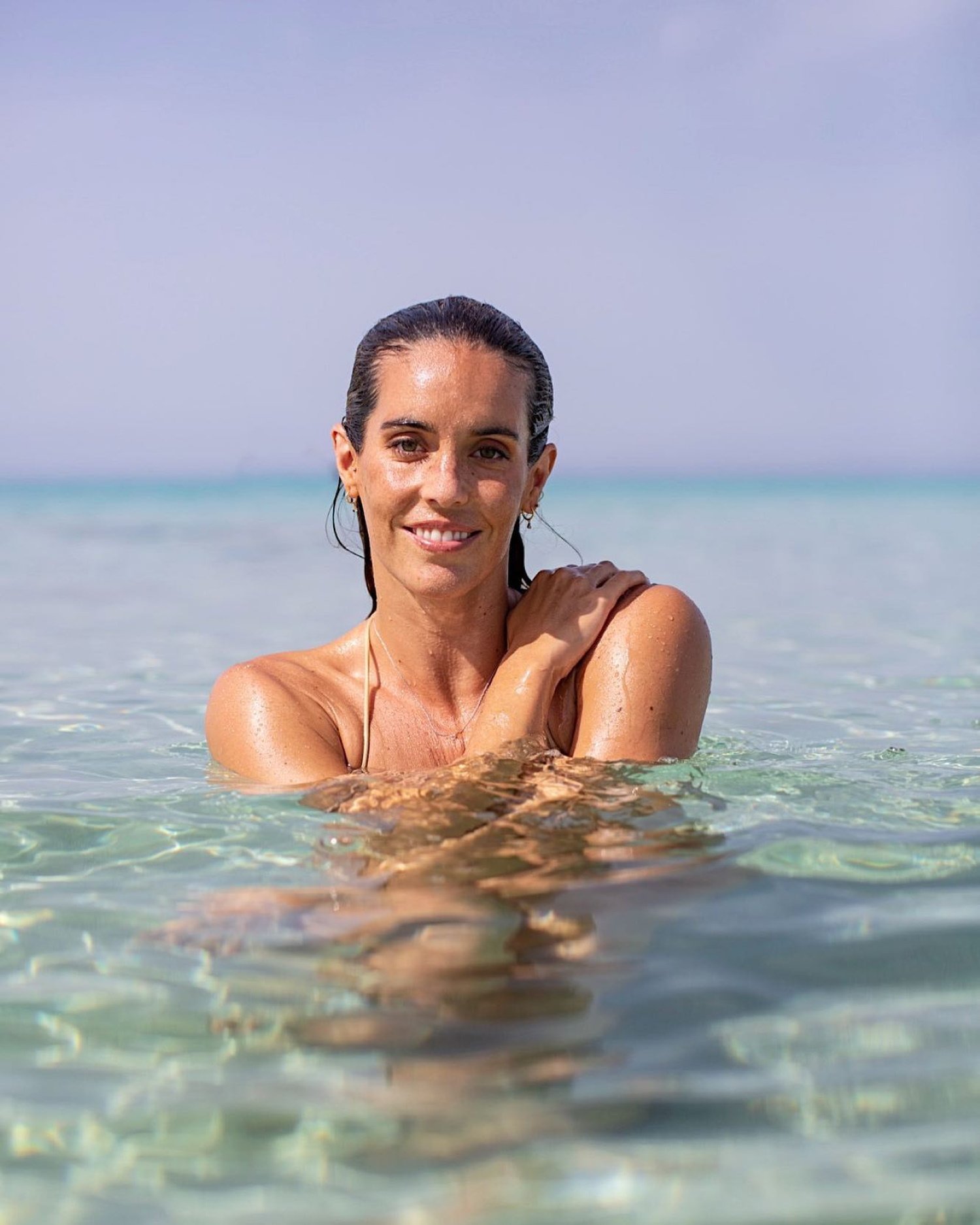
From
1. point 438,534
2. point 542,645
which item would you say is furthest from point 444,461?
point 542,645

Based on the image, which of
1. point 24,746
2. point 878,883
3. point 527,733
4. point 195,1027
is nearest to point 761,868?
point 878,883

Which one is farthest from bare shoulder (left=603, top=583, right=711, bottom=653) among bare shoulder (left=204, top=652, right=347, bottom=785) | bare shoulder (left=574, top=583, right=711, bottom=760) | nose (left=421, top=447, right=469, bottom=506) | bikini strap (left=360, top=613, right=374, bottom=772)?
bare shoulder (left=204, top=652, right=347, bottom=785)

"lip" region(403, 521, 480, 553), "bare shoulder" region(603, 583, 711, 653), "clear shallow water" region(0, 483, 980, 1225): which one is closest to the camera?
"clear shallow water" region(0, 483, 980, 1225)

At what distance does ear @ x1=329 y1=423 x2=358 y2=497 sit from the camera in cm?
433

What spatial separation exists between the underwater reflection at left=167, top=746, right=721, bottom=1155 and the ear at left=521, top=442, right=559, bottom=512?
85cm

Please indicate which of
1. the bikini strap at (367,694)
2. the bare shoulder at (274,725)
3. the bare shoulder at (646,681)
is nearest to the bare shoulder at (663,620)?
the bare shoulder at (646,681)

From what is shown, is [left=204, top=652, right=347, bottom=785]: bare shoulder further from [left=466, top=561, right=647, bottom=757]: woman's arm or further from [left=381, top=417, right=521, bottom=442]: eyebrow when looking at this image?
[left=381, top=417, right=521, bottom=442]: eyebrow

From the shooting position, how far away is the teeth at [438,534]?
402 centimetres

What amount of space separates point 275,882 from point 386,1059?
1.05m

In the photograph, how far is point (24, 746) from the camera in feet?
18.2

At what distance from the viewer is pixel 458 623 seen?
437 cm

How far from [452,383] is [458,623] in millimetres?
823

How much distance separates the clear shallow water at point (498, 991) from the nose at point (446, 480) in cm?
80

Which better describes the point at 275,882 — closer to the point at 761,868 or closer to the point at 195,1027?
the point at 195,1027
